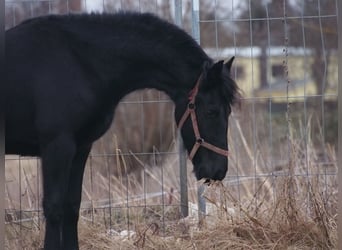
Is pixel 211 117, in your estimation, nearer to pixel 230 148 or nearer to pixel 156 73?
pixel 156 73

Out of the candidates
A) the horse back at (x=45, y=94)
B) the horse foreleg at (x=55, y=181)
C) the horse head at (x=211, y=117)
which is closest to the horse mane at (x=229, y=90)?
the horse head at (x=211, y=117)

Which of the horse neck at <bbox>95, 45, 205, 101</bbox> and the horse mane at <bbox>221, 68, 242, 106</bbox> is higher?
the horse neck at <bbox>95, 45, 205, 101</bbox>

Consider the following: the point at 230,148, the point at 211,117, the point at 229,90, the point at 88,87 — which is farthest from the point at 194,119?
the point at 230,148

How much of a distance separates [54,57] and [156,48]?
681 mm

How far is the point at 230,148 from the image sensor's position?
698 cm

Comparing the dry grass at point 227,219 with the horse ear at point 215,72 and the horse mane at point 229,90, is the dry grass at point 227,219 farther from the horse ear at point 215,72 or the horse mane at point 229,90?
the horse ear at point 215,72

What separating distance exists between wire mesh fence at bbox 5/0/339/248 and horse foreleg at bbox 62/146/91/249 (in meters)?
0.85

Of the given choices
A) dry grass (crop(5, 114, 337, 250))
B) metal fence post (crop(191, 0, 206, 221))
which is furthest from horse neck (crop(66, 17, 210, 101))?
metal fence post (crop(191, 0, 206, 221))

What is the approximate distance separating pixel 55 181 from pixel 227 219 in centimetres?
144

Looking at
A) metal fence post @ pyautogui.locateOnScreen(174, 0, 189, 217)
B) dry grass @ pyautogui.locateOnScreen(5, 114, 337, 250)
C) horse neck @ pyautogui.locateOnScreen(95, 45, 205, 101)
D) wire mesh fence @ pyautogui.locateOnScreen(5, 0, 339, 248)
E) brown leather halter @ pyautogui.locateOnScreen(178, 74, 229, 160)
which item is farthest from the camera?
metal fence post @ pyautogui.locateOnScreen(174, 0, 189, 217)

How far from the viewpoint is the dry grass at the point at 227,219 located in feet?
16.9

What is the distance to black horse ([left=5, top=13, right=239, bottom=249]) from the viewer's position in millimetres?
4566

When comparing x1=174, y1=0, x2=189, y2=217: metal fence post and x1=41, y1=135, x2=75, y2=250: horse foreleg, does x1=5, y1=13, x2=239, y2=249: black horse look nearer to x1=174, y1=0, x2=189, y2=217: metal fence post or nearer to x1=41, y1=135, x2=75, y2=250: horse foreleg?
x1=41, y1=135, x2=75, y2=250: horse foreleg

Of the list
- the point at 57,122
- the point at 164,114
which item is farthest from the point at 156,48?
the point at 164,114
